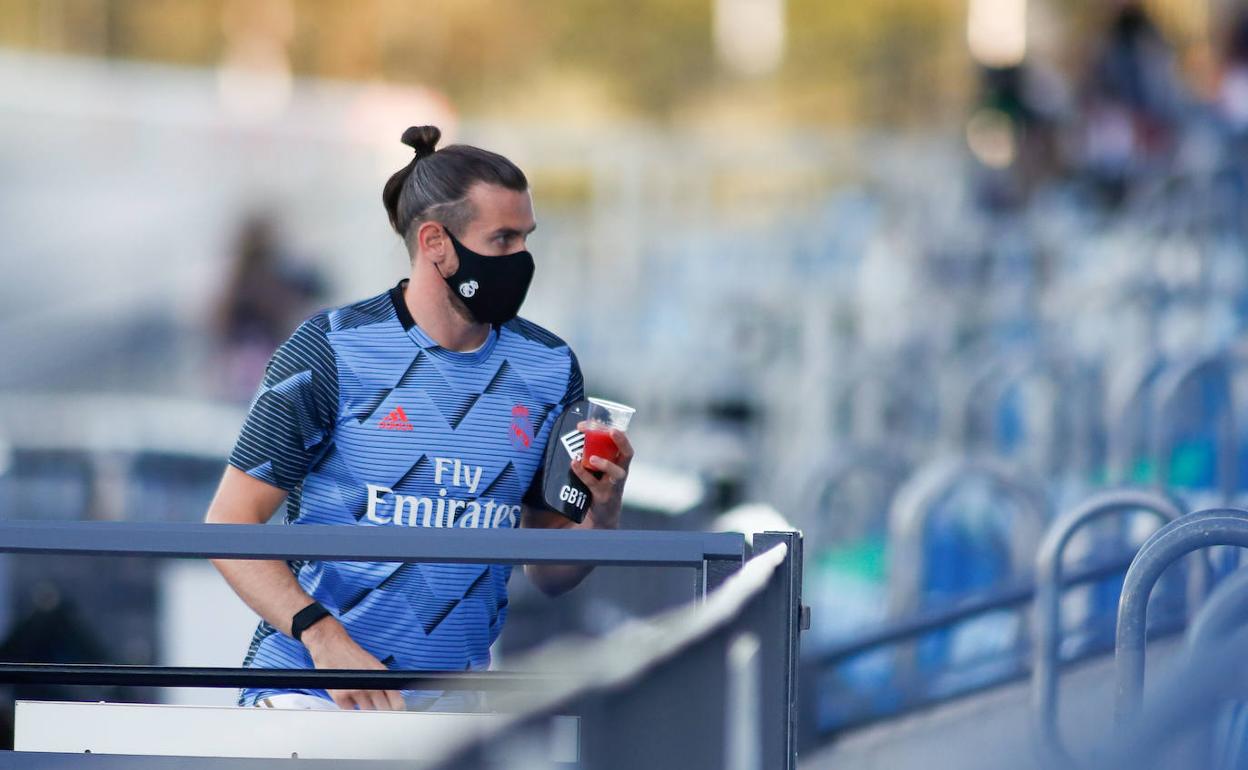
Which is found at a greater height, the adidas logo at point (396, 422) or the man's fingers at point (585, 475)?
the adidas logo at point (396, 422)

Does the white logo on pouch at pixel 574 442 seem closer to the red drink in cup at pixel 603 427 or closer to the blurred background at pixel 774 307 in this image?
the red drink in cup at pixel 603 427

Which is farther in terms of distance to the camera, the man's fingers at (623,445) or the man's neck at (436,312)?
the man's neck at (436,312)

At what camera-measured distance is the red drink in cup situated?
2.78m

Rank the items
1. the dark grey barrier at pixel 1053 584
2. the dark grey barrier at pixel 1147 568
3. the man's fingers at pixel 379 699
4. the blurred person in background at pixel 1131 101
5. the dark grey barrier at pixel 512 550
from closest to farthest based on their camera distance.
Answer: the dark grey barrier at pixel 512 550 < the dark grey barrier at pixel 1147 568 < the man's fingers at pixel 379 699 < the dark grey barrier at pixel 1053 584 < the blurred person in background at pixel 1131 101

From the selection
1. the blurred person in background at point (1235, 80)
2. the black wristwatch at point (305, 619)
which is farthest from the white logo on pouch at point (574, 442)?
the blurred person in background at point (1235, 80)

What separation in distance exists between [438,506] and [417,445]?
0.11m

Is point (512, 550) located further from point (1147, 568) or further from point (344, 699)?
point (1147, 568)

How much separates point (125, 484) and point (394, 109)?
17.2 meters

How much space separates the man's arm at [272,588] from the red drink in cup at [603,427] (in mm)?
485

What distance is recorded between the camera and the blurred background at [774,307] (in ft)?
18.3

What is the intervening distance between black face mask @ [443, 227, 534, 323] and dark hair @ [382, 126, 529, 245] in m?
0.04

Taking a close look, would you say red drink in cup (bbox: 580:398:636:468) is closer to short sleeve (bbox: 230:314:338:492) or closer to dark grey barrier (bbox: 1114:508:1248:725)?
short sleeve (bbox: 230:314:338:492)

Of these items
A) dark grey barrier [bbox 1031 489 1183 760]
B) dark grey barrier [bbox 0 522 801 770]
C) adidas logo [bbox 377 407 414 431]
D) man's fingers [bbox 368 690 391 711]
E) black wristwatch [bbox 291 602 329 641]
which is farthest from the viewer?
dark grey barrier [bbox 1031 489 1183 760]

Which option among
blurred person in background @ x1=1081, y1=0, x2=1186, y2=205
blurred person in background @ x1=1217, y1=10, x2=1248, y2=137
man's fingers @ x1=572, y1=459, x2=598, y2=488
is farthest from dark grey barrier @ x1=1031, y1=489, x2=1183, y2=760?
blurred person in background @ x1=1081, y1=0, x2=1186, y2=205
